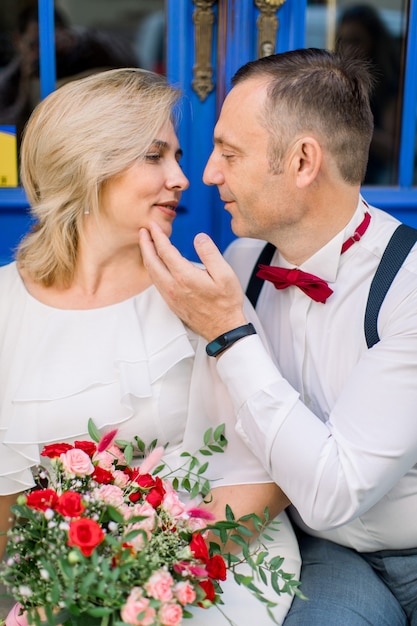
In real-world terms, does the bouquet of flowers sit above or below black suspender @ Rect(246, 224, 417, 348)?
below

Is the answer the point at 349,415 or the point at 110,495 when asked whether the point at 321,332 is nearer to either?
the point at 349,415

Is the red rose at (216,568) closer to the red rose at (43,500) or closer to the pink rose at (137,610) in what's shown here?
the pink rose at (137,610)

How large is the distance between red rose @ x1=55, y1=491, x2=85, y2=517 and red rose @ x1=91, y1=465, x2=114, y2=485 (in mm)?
115

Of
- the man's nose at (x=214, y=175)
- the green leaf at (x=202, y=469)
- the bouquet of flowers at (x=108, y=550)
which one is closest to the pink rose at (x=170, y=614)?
the bouquet of flowers at (x=108, y=550)

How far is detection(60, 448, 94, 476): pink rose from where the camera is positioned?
1640mm

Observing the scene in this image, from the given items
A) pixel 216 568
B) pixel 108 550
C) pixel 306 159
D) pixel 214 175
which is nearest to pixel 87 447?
pixel 108 550

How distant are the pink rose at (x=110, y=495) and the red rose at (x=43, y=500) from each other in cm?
9

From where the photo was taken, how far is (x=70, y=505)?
152cm

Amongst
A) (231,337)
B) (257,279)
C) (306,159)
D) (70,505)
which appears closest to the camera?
(70,505)

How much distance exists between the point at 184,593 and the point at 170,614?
2.4 inches

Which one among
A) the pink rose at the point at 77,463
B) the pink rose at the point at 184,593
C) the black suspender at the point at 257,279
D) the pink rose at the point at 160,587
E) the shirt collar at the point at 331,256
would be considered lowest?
the pink rose at the point at 184,593

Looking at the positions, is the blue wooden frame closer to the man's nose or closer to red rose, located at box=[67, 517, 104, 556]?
the man's nose

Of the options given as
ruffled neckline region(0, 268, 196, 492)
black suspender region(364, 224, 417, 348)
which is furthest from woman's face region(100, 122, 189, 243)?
black suspender region(364, 224, 417, 348)

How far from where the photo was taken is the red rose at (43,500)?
1562 mm
